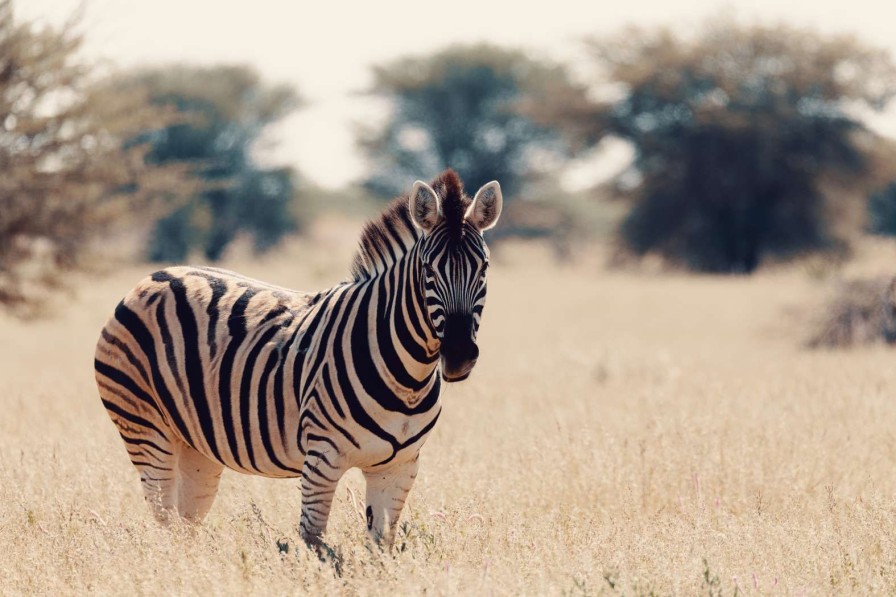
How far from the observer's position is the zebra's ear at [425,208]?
15.4 ft

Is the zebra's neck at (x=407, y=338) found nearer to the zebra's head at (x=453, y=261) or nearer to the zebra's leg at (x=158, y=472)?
the zebra's head at (x=453, y=261)

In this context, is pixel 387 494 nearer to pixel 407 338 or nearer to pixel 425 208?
pixel 407 338

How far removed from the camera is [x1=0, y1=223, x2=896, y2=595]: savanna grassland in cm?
476

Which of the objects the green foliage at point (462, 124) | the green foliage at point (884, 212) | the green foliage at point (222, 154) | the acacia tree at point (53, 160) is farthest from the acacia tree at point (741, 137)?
the acacia tree at point (53, 160)

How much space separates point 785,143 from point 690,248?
412cm

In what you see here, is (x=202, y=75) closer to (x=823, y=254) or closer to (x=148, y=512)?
(x=823, y=254)

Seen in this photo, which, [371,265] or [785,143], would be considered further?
[785,143]

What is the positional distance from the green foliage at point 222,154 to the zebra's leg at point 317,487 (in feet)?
124

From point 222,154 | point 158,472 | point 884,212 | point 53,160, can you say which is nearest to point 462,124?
point 222,154

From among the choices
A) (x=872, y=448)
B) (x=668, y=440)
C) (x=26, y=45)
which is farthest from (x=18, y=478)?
(x=26, y=45)

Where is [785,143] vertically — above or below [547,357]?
above

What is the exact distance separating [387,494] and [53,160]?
1215 centimetres

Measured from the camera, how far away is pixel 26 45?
48.4 feet

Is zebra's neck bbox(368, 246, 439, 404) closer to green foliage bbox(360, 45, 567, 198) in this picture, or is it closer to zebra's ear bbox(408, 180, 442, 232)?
zebra's ear bbox(408, 180, 442, 232)
